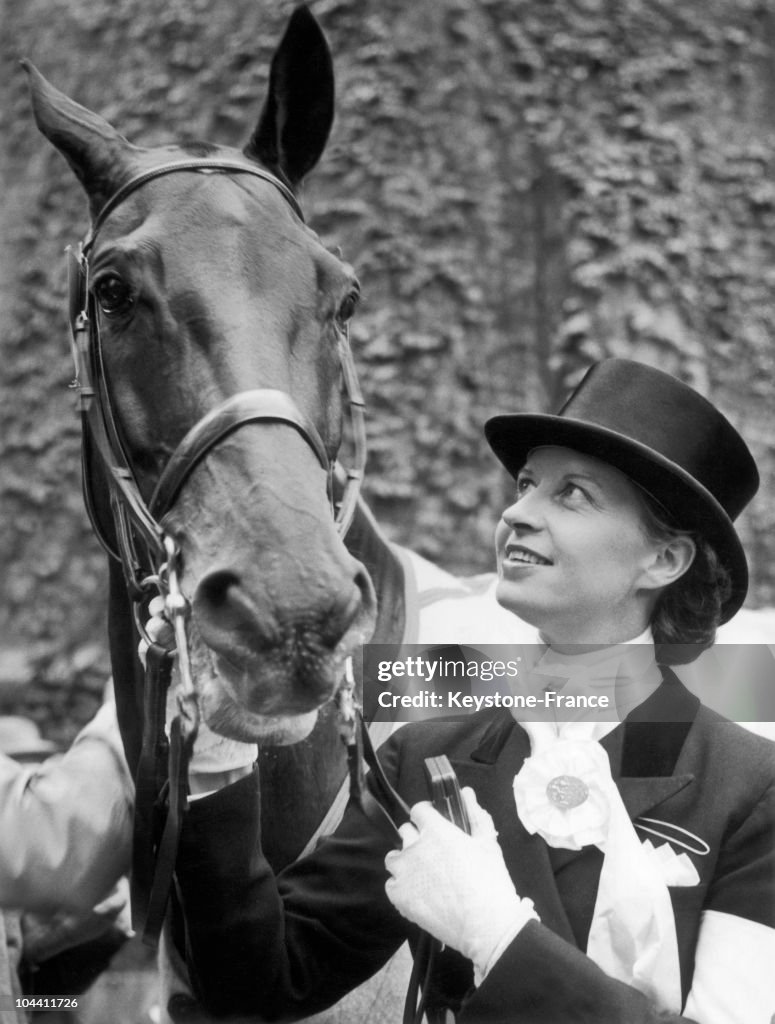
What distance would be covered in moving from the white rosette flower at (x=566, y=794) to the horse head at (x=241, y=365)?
33cm

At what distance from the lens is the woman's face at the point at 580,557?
5.61ft

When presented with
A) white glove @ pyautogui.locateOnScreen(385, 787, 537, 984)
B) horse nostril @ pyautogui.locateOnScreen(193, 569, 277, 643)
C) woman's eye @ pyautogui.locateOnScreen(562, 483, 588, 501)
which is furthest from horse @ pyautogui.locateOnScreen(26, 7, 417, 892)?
woman's eye @ pyautogui.locateOnScreen(562, 483, 588, 501)

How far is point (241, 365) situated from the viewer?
176cm

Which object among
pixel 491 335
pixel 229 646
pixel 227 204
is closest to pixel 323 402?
pixel 227 204

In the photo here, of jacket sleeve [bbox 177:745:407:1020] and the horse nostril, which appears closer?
the horse nostril

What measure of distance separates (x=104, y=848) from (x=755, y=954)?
4.15 ft

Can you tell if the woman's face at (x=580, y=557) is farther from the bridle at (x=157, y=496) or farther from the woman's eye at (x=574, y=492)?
the bridle at (x=157, y=496)

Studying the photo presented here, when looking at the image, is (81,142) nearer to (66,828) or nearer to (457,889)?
(66,828)

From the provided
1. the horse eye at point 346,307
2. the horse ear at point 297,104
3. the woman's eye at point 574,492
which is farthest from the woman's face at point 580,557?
the horse ear at point 297,104

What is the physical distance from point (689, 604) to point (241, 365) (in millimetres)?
805

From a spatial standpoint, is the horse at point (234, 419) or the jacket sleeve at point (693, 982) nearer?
the jacket sleeve at point (693, 982)

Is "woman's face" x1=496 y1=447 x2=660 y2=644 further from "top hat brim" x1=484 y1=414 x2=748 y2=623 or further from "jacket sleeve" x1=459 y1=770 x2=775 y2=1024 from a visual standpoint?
"jacket sleeve" x1=459 y1=770 x2=775 y2=1024

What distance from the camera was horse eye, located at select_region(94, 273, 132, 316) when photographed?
189 cm

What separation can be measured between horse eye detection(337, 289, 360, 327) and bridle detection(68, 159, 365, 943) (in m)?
0.04
